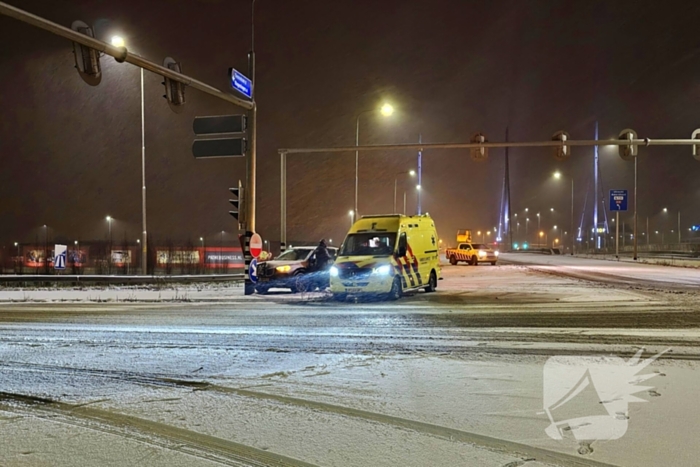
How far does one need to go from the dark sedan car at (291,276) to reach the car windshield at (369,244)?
1776mm

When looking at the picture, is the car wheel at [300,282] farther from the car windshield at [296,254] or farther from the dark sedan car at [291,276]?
the car windshield at [296,254]

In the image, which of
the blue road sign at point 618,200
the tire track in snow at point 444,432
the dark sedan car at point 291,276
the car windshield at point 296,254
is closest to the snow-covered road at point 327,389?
the tire track in snow at point 444,432

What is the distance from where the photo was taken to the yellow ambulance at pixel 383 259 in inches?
653

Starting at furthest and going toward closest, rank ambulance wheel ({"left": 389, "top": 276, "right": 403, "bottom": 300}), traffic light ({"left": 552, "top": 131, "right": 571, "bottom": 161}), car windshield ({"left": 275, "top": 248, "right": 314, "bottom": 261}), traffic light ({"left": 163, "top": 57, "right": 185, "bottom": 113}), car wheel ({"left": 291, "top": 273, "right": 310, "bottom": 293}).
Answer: traffic light ({"left": 552, "top": 131, "right": 571, "bottom": 161}) → car windshield ({"left": 275, "top": 248, "right": 314, "bottom": 261}) → car wheel ({"left": 291, "top": 273, "right": 310, "bottom": 293}) → ambulance wheel ({"left": 389, "top": 276, "right": 403, "bottom": 300}) → traffic light ({"left": 163, "top": 57, "right": 185, "bottom": 113})

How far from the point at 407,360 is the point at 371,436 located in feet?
10.6

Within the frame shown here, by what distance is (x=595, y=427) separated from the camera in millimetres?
5145

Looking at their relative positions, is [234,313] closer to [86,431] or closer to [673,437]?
[86,431]

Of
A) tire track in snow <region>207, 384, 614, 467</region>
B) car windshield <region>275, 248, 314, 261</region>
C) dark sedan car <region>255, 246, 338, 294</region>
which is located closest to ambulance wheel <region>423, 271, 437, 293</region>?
dark sedan car <region>255, 246, 338, 294</region>

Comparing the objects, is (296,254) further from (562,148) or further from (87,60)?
(562,148)

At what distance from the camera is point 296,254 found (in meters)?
20.7

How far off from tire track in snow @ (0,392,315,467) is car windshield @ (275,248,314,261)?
46.5 feet

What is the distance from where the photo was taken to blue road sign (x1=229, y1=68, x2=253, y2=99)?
677 inches

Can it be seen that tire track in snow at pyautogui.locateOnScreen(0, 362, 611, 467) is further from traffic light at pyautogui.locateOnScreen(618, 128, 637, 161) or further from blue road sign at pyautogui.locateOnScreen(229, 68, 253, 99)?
traffic light at pyautogui.locateOnScreen(618, 128, 637, 161)

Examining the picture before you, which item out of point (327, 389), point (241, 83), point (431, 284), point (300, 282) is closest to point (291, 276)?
point (300, 282)
